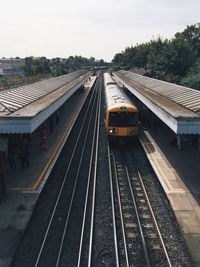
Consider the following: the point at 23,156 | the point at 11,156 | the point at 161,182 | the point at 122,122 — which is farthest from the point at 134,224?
the point at 122,122

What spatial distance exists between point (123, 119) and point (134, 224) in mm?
8677

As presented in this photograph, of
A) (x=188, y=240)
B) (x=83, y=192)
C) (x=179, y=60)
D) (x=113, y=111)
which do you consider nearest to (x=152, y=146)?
(x=113, y=111)

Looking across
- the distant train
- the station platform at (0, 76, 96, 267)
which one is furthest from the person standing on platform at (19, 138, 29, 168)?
the distant train

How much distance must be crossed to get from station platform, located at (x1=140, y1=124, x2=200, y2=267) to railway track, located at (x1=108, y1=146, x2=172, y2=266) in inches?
35.1

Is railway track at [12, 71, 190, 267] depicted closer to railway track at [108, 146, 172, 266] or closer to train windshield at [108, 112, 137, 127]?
railway track at [108, 146, 172, 266]

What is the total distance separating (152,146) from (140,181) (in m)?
4.89

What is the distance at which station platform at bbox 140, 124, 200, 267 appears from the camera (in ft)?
33.6

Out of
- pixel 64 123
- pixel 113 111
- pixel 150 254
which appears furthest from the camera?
pixel 64 123

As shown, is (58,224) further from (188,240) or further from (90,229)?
(188,240)

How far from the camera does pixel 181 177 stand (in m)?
14.3

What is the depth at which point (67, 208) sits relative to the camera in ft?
40.1

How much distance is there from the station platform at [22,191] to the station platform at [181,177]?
17.4ft

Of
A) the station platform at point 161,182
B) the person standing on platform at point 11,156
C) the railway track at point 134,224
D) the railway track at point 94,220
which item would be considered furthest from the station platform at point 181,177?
the person standing on platform at point 11,156

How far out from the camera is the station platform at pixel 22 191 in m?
9.80
